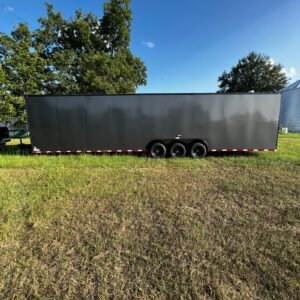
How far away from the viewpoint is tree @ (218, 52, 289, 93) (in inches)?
1364

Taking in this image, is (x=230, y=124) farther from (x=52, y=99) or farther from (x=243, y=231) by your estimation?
(x=52, y=99)

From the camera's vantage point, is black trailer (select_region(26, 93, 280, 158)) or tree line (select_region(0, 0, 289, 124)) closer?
black trailer (select_region(26, 93, 280, 158))

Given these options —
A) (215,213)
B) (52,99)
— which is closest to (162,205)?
(215,213)

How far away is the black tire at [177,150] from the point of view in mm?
6969

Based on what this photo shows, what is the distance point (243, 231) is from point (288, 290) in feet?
3.03

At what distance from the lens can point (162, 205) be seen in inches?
136

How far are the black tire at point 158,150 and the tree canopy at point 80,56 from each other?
36.2 ft

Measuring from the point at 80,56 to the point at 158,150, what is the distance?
16163 mm

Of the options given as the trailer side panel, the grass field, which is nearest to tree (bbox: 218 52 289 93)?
the trailer side panel

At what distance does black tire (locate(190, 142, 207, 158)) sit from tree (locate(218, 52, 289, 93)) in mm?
34773

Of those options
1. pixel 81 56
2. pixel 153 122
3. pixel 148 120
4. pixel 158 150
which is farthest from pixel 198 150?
pixel 81 56

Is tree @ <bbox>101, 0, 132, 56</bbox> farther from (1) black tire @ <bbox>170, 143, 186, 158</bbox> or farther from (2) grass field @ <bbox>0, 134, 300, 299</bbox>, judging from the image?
(2) grass field @ <bbox>0, 134, 300, 299</bbox>

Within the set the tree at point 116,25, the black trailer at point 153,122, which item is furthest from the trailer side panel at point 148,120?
the tree at point 116,25

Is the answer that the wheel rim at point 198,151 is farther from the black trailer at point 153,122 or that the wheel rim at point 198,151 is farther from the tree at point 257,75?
the tree at point 257,75
